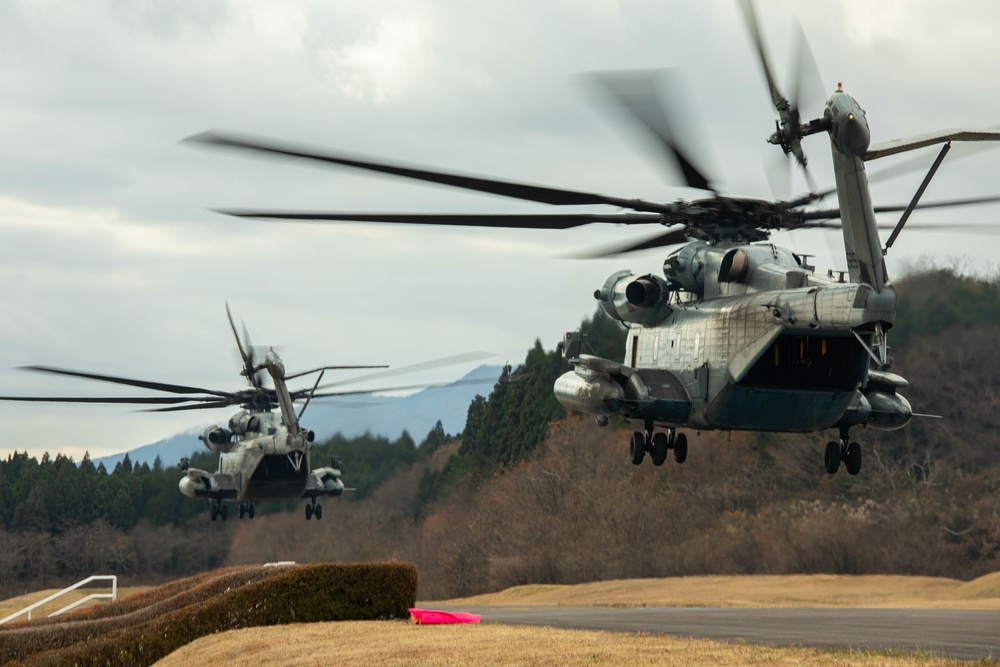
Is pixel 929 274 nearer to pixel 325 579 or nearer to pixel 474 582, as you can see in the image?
pixel 474 582

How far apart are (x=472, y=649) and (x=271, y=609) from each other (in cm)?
832

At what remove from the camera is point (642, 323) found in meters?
28.8

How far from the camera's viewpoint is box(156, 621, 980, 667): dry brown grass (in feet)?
57.3

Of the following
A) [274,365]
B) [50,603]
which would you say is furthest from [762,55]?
[50,603]

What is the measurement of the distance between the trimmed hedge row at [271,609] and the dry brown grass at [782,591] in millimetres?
18318

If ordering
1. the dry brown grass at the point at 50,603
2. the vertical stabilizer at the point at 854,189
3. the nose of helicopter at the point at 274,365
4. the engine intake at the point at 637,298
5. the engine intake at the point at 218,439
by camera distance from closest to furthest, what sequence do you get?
1. the vertical stabilizer at the point at 854,189
2. the engine intake at the point at 637,298
3. the nose of helicopter at the point at 274,365
4. the engine intake at the point at 218,439
5. the dry brown grass at the point at 50,603

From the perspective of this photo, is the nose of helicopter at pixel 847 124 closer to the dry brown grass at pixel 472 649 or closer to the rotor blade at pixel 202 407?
the dry brown grass at pixel 472 649

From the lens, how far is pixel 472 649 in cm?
1992

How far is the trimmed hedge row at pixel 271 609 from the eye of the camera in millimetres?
26812

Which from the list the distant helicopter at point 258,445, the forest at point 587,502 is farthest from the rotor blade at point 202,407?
the forest at point 587,502

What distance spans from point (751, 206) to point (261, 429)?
2910cm

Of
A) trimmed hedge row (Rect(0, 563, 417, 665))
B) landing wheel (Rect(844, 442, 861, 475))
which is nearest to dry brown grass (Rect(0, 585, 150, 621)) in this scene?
trimmed hedge row (Rect(0, 563, 417, 665))

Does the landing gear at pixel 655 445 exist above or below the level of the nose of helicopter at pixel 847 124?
below

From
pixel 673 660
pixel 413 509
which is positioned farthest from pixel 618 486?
pixel 673 660
